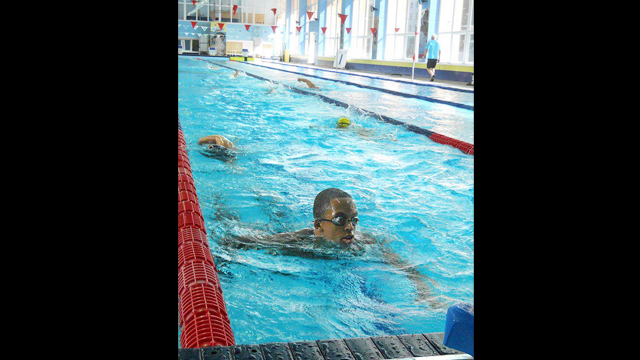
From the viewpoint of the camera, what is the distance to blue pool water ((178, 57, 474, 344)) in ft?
8.22

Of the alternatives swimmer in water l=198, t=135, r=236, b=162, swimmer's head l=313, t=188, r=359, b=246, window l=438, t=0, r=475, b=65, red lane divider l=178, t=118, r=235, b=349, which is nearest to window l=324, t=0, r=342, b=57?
window l=438, t=0, r=475, b=65

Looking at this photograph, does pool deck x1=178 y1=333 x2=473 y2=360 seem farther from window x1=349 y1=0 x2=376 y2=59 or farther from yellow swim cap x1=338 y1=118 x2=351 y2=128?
window x1=349 y1=0 x2=376 y2=59

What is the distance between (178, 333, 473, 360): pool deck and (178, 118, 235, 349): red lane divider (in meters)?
0.25

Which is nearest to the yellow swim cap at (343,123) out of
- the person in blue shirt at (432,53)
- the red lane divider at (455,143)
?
the red lane divider at (455,143)

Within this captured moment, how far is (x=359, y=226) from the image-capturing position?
11.8ft

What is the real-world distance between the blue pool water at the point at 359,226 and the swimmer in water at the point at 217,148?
104 mm

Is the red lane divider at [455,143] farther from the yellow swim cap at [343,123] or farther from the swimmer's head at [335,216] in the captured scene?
the swimmer's head at [335,216]

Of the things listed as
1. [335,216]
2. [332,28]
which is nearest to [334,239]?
[335,216]

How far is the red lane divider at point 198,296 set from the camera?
5.90 feet
